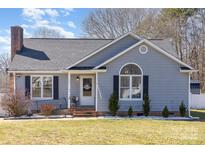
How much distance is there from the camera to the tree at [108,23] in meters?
40.1

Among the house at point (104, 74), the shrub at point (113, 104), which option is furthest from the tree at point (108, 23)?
the shrub at point (113, 104)

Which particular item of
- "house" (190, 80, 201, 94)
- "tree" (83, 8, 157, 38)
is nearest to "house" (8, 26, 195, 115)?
"house" (190, 80, 201, 94)

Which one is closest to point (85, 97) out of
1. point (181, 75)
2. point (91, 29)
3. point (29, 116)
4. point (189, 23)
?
point (29, 116)

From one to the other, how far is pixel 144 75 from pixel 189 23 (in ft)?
63.2

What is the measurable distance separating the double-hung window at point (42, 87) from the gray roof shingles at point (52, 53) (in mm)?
633

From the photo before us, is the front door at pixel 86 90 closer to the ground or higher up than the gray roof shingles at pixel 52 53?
closer to the ground

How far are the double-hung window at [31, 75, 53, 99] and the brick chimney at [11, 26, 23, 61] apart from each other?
301 centimetres

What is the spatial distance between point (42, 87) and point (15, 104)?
2.36 metres

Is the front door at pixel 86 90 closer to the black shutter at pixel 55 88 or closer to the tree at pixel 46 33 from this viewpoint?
the black shutter at pixel 55 88

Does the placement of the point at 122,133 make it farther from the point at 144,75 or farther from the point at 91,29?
the point at 91,29

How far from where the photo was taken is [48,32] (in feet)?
140

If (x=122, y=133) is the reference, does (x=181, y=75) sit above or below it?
above

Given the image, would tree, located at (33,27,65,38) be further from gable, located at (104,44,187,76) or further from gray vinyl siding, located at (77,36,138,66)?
gable, located at (104,44,187,76)
